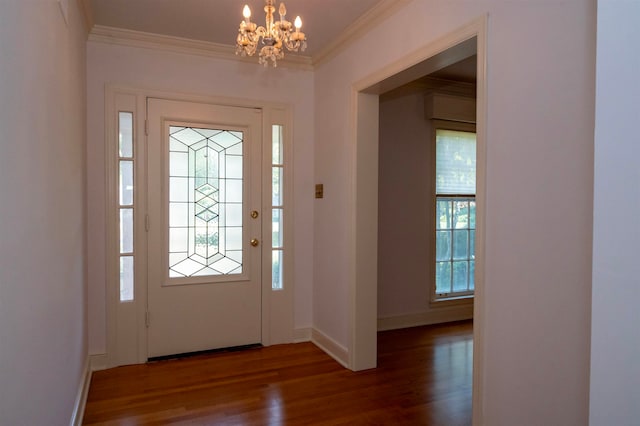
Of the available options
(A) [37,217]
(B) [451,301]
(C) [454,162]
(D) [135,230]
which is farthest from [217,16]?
(B) [451,301]

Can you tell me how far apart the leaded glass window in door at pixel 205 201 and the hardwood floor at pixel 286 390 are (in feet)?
2.75

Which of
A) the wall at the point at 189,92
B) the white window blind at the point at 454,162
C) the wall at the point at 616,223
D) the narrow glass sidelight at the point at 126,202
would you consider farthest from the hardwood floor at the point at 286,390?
the white window blind at the point at 454,162

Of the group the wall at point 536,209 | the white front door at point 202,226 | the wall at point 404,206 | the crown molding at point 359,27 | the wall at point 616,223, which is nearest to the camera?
the wall at point 616,223

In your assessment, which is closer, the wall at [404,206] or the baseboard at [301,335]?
the baseboard at [301,335]

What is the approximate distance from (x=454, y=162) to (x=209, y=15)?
10.2 ft

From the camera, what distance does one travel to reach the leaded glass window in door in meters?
3.46

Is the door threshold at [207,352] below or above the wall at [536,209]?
below

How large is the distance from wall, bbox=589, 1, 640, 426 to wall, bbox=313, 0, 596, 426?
485 mm

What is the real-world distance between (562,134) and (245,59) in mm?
2864

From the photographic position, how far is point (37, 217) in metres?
1.39

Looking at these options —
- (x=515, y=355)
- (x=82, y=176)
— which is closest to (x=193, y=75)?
(x=82, y=176)

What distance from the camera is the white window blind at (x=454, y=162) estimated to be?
4605 millimetres

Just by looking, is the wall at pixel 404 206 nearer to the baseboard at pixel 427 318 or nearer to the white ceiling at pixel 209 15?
the baseboard at pixel 427 318

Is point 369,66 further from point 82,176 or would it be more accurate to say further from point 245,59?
point 82,176
